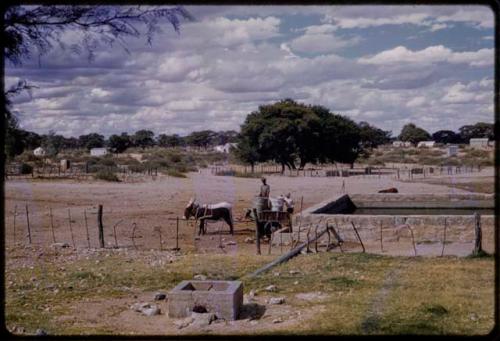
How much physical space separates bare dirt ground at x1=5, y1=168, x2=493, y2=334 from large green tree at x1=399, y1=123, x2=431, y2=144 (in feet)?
173

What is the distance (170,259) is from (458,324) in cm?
620

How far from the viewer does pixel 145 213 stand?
73.7ft

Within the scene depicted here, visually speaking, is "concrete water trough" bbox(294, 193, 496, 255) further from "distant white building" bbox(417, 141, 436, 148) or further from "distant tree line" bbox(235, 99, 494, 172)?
"distant white building" bbox(417, 141, 436, 148)

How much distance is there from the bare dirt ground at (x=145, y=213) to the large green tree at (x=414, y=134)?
52.6 m

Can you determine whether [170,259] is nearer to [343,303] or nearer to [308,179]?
[343,303]

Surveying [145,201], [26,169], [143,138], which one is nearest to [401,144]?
[143,138]

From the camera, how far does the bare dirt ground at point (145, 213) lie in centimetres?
851

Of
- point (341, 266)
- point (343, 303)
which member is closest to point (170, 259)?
point (341, 266)

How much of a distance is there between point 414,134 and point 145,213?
255 ft

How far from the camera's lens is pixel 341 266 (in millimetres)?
11766

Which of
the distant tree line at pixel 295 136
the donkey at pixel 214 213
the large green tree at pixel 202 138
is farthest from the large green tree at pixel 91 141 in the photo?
the donkey at pixel 214 213

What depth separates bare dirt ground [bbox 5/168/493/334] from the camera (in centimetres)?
851

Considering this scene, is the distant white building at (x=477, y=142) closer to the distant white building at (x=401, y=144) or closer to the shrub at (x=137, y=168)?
the distant white building at (x=401, y=144)

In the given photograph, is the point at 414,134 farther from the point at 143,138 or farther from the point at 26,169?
the point at 26,169
